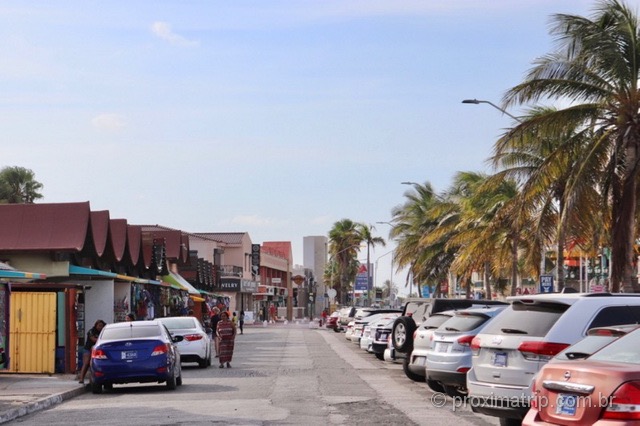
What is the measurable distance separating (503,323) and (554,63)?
47.9 feet

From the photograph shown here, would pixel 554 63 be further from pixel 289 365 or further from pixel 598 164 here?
pixel 289 365

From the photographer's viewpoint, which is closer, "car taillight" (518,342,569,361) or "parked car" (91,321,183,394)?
"car taillight" (518,342,569,361)

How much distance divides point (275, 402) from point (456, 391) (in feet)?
10.9

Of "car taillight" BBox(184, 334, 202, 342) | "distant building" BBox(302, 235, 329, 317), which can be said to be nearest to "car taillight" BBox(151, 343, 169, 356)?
"car taillight" BBox(184, 334, 202, 342)

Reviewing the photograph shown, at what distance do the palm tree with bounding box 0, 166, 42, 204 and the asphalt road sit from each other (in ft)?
137

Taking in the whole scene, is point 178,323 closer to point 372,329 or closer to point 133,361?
point 372,329

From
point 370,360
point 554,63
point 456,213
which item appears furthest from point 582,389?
point 456,213

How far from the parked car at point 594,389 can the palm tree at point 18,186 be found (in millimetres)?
59809

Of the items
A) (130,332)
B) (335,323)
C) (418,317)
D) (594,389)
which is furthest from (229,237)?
(594,389)

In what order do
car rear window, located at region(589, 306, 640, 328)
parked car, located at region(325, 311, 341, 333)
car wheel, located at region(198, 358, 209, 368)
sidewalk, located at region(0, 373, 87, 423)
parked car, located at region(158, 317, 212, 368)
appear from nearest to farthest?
1. car rear window, located at region(589, 306, 640, 328)
2. sidewalk, located at region(0, 373, 87, 423)
3. parked car, located at region(158, 317, 212, 368)
4. car wheel, located at region(198, 358, 209, 368)
5. parked car, located at region(325, 311, 341, 333)

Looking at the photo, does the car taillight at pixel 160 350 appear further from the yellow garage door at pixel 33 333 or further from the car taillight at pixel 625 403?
the car taillight at pixel 625 403

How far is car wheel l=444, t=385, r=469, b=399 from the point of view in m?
18.3

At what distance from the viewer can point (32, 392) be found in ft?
68.8

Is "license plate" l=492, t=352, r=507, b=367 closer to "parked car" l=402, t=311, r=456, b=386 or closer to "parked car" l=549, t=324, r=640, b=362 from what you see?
"parked car" l=549, t=324, r=640, b=362
